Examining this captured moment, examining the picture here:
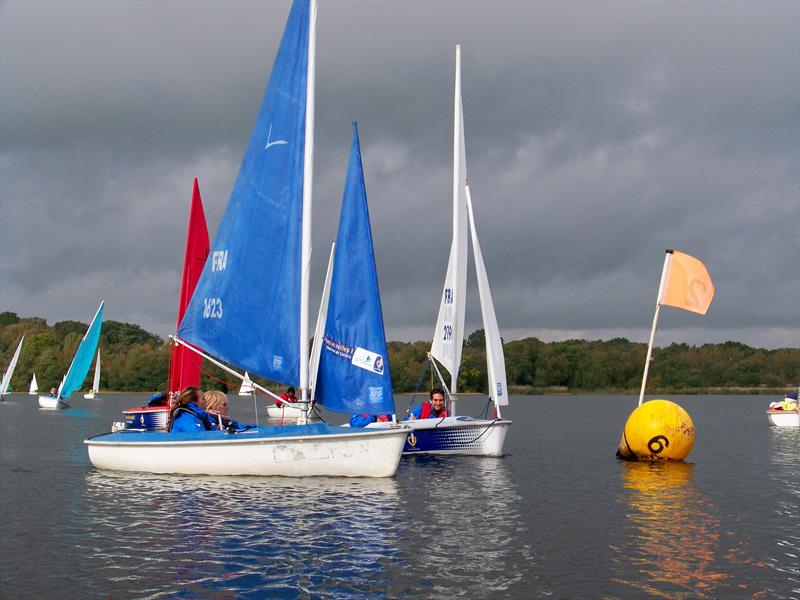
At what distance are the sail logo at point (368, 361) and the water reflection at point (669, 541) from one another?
7.26m

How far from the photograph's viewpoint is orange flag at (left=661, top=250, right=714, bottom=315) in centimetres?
2916

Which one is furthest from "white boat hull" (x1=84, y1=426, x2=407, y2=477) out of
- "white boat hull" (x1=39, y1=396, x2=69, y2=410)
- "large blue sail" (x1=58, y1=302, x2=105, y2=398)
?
"white boat hull" (x1=39, y1=396, x2=69, y2=410)

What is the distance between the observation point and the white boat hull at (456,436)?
98.9 ft

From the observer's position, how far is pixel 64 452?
115 feet

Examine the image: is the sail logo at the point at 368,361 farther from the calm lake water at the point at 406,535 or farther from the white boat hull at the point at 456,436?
the white boat hull at the point at 456,436

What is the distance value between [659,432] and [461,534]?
45.4 ft

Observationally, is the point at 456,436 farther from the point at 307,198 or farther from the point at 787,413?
the point at 787,413

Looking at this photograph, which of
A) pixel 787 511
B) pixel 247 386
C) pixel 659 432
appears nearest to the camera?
pixel 787 511

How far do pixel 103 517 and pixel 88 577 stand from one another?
539 centimetres

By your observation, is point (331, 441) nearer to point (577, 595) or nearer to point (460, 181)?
point (577, 595)

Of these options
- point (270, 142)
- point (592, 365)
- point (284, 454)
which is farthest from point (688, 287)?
point (592, 365)

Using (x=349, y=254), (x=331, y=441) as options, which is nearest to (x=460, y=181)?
(x=349, y=254)

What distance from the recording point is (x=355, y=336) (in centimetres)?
2345

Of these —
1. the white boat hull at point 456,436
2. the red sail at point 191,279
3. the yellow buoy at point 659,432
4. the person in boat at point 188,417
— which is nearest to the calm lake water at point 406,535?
the yellow buoy at point 659,432
